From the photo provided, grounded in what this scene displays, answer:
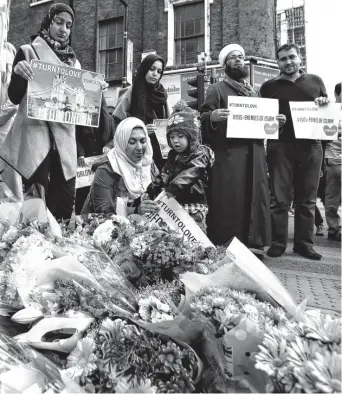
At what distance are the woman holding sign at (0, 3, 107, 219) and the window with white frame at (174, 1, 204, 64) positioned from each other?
10.6 meters

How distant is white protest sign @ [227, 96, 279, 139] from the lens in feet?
11.4

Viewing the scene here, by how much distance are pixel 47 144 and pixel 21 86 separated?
0.45 meters

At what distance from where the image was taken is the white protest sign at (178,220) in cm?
187

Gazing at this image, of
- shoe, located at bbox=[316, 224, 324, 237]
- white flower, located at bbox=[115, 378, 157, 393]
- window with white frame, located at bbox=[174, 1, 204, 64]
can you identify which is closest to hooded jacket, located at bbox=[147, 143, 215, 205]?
white flower, located at bbox=[115, 378, 157, 393]

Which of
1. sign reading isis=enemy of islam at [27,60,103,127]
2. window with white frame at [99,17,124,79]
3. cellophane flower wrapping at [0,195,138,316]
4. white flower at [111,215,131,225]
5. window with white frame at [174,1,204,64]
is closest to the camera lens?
cellophane flower wrapping at [0,195,138,316]

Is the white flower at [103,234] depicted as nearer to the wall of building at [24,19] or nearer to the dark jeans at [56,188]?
the dark jeans at [56,188]

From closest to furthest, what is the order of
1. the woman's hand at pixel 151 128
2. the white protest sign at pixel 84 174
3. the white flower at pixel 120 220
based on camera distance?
the white flower at pixel 120 220 < the woman's hand at pixel 151 128 < the white protest sign at pixel 84 174

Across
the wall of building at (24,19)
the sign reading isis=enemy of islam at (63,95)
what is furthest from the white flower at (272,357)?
the wall of building at (24,19)

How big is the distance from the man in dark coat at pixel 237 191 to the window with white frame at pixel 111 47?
11.2m

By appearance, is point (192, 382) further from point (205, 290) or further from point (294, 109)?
point (294, 109)

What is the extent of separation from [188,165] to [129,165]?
412mm

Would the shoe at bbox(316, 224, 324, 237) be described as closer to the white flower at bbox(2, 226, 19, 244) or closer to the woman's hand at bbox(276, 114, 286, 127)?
the woman's hand at bbox(276, 114, 286, 127)

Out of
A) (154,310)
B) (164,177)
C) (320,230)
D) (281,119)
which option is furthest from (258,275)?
(320,230)

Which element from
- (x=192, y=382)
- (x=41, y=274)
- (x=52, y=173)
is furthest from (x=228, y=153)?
(x=192, y=382)
